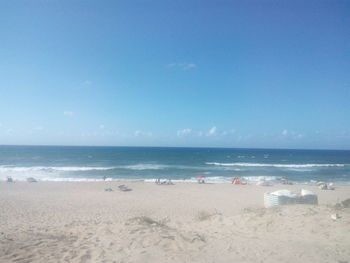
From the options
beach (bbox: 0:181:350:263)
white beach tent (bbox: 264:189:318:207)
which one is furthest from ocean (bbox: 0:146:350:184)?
beach (bbox: 0:181:350:263)

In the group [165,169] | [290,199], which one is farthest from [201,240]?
[165,169]

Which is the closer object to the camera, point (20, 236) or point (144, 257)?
point (144, 257)


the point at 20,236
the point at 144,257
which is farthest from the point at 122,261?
the point at 20,236

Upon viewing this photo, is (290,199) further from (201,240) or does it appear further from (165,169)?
(165,169)

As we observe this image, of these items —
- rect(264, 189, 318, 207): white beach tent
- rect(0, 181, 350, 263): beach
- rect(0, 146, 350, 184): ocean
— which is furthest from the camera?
rect(0, 146, 350, 184): ocean

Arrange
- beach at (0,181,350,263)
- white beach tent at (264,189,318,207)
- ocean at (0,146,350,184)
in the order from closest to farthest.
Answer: beach at (0,181,350,263) < white beach tent at (264,189,318,207) < ocean at (0,146,350,184)

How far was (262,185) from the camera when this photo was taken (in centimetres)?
2361

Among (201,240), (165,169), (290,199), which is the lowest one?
(165,169)

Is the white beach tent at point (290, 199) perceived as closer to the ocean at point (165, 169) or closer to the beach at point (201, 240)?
the beach at point (201, 240)

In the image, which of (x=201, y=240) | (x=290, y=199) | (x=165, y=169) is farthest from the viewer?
(x=165, y=169)

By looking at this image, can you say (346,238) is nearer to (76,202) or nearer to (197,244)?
(197,244)

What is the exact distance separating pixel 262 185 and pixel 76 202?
53.2 feet

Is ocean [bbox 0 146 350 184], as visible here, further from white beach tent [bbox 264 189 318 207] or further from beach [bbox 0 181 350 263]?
beach [bbox 0 181 350 263]

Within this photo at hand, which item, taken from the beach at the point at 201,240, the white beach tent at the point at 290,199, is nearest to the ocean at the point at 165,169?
the white beach tent at the point at 290,199
